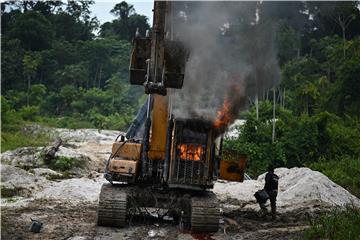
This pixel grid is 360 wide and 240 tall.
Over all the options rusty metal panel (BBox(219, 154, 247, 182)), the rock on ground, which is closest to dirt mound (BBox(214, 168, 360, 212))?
rusty metal panel (BBox(219, 154, 247, 182))

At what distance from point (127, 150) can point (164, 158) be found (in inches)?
51.3

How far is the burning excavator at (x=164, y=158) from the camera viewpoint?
34.8ft

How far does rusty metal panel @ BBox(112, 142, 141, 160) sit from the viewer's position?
40.9 feet

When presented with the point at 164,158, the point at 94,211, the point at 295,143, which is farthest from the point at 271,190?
the point at 295,143

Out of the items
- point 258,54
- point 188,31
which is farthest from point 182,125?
point 258,54

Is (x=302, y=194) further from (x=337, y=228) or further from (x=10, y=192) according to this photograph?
(x=10, y=192)

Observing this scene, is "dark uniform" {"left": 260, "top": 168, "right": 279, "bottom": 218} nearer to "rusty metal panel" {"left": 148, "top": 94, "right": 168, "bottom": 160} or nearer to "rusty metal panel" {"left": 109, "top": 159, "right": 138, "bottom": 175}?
"rusty metal panel" {"left": 148, "top": 94, "right": 168, "bottom": 160}

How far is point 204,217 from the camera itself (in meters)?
10.9

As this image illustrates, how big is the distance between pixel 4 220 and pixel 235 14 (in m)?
9.00

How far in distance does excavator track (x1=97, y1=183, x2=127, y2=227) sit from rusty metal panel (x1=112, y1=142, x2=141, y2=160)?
1365 millimetres

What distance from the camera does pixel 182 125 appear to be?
11.2 meters

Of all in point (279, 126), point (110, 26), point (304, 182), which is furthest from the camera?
point (110, 26)

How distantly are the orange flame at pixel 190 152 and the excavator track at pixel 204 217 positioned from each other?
37.5 inches

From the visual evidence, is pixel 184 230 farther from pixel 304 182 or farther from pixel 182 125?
pixel 304 182
